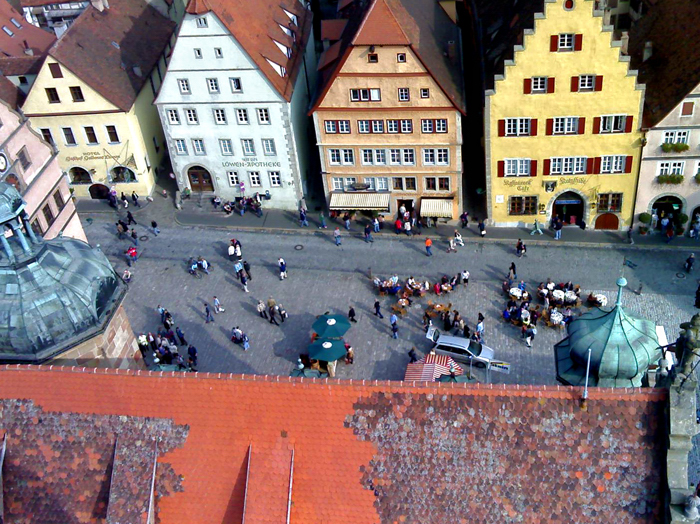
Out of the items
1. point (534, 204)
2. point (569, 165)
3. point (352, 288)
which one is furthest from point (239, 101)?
point (569, 165)

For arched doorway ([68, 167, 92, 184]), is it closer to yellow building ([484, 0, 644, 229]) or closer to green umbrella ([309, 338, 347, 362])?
green umbrella ([309, 338, 347, 362])

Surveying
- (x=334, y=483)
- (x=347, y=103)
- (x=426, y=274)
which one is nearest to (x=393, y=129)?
(x=347, y=103)

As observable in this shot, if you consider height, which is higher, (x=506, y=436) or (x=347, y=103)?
(x=506, y=436)

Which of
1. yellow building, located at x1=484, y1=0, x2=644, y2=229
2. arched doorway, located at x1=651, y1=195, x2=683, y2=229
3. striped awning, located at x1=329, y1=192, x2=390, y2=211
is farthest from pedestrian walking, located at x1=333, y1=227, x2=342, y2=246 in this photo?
arched doorway, located at x1=651, y1=195, x2=683, y2=229

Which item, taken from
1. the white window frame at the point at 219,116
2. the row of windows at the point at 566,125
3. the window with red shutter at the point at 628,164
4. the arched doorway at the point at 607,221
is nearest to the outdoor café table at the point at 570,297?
the arched doorway at the point at 607,221

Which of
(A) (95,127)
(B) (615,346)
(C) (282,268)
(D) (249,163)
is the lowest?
(C) (282,268)

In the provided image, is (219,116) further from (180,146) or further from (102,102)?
(102,102)

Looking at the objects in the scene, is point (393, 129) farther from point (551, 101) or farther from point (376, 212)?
point (551, 101)
